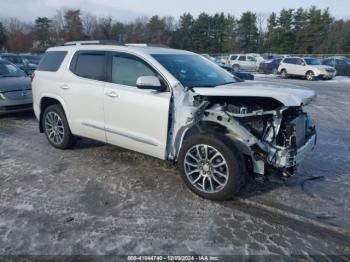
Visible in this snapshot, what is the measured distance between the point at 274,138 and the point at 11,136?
5497 millimetres

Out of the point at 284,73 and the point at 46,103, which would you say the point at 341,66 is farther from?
the point at 46,103

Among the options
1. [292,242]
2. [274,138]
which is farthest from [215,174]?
[292,242]

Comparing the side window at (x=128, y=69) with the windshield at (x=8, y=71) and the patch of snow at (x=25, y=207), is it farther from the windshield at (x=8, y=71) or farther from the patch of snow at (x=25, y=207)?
the windshield at (x=8, y=71)

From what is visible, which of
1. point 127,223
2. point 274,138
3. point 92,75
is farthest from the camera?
point 92,75

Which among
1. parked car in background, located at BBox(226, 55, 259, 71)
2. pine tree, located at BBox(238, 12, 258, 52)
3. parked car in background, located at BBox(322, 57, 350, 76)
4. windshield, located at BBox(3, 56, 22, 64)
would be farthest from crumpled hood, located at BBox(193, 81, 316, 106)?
pine tree, located at BBox(238, 12, 258, 52)

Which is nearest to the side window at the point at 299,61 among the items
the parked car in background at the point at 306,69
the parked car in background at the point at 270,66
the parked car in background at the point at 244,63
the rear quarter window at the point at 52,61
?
the parked car in background at the point at 306,69

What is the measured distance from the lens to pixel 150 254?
3.17 meters

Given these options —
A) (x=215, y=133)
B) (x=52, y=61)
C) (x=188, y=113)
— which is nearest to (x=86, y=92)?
(x=52, y=61)

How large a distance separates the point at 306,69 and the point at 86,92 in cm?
2353

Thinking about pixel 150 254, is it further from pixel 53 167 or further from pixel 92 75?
pixel 92 75

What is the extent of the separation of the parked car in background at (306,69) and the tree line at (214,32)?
4027cm

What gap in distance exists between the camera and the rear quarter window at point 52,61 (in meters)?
6.02

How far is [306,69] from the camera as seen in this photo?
2572cm

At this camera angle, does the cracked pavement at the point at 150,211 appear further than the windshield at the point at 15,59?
No
